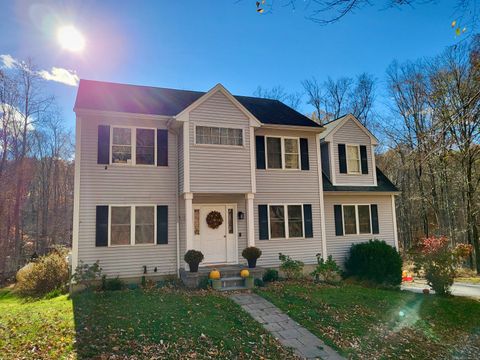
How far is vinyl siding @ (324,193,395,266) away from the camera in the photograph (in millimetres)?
13273

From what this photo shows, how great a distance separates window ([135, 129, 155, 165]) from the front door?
7.77 ft

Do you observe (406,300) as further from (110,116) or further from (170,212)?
(110,116)

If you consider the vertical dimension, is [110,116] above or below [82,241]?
above

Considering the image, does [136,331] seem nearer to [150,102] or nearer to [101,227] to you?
[101,227]

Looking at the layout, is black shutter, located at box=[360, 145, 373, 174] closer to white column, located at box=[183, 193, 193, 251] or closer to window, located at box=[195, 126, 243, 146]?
window, located at box=[195, 126, 243, 146]

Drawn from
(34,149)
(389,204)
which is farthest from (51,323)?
(34,149)

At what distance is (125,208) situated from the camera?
34.2 ft

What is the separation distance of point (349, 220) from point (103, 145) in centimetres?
1030

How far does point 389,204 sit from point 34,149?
950 inches

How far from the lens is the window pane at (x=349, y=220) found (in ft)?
44.8

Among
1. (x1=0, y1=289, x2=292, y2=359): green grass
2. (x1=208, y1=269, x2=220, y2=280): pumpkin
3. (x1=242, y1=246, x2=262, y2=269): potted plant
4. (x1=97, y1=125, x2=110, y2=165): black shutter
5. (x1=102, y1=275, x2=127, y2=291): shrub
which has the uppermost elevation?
(x1=97, y1=125, x2=110, y2=165): black shutter

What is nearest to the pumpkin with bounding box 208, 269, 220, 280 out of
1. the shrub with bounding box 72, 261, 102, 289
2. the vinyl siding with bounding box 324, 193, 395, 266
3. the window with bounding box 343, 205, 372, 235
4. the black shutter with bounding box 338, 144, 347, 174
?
the shrub with bounding box 72, 261, 102, 289

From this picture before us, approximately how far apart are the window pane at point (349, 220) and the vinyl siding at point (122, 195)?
7398 millimetres

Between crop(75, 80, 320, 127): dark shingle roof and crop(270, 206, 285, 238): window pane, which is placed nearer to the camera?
crop(75, 80, 320, 127): dark shingle roof
